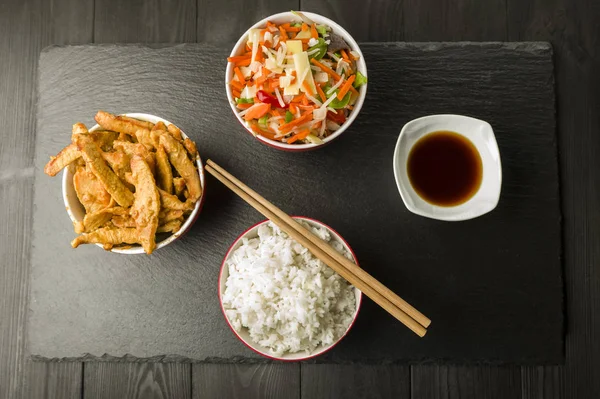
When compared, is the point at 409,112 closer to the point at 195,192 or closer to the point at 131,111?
the point at 195,192

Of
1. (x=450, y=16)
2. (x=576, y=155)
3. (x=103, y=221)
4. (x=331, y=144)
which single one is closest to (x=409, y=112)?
(x=331, y=144)

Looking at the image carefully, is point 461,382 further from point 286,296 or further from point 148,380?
point 148,380

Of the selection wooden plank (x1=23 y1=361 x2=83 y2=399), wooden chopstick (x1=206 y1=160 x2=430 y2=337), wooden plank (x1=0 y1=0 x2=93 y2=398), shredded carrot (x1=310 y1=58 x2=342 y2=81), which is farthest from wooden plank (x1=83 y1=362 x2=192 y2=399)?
shredded carrot (x1=310 y1=58 x2=342 y2=81)

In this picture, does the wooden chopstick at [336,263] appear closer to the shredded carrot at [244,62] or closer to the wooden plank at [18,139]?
the shredded carrot at [244,62]

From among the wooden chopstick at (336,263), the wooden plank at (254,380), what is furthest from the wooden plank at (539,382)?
the wooden plank at (254,380)

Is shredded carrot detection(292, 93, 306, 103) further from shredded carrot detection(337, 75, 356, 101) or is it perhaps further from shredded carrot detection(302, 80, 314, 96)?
shredded carrot detection(337, 75, 356, 101)

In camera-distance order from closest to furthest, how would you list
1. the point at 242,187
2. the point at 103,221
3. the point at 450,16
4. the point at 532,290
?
the point at 103,221
the point at 242,187
the point at 532,290
the point at 450,16
